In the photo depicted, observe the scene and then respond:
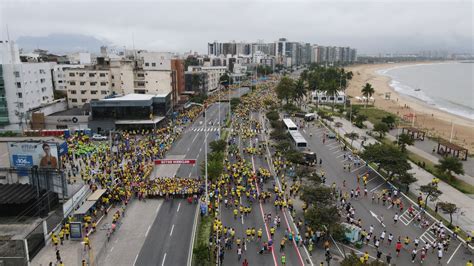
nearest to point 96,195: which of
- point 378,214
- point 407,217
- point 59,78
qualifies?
point 378,214

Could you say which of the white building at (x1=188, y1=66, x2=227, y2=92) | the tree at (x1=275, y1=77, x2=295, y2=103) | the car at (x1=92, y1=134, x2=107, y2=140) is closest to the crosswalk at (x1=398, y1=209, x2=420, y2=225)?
the car at (x1=92, y1=134, x2=107, y2=140)

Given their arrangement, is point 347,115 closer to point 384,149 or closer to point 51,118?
point 384,149

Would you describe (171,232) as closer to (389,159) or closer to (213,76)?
(389,159)

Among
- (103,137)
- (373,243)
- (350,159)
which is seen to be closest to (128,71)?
(103,137)

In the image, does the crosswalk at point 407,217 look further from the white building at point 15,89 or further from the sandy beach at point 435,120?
the white building at point 15,89

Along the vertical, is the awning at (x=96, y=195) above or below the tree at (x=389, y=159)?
below

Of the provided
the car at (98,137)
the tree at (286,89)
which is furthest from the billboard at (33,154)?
the tree at (286,89)
